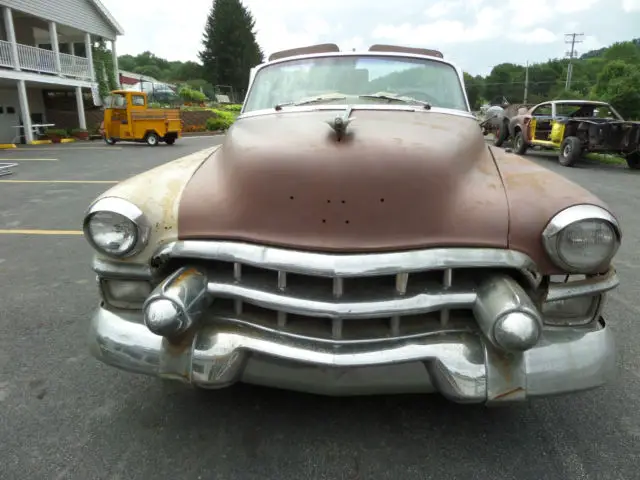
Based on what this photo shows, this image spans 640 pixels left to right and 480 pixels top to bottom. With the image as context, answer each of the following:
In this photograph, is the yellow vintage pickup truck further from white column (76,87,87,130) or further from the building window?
the building window

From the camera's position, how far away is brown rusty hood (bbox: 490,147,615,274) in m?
1.97

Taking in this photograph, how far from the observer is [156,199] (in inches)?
86.6

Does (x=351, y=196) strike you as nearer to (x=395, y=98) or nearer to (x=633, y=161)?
(x=395, y=98)

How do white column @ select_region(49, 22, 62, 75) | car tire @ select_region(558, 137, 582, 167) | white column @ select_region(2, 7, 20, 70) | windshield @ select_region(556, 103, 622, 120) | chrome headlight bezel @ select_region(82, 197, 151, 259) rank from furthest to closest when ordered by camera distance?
1. white column @ select_region(49, 22, 62, 75)
2. white column @ select_region(2, 7, 20, 70)
3. windshield @ select_region(556, 103, 622, 120)
4. car tire @ select_region(558, 137, 582, 167)
5. chrome headlight bezel @ select_region(82, 197, 151, 259)

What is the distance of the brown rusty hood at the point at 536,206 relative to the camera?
197 centimetres

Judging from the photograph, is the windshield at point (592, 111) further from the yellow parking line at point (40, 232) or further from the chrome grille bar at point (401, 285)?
the chrome grille bar at point (401, 285)

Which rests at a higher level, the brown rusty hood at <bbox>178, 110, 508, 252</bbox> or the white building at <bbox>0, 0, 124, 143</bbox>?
the white building at <bbox>0, 0, 124, 143</bbox>

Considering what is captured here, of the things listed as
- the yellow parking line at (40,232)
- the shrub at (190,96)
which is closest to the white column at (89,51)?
the shrub at (190,96)

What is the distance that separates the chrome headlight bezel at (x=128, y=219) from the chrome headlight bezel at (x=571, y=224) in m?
1.61

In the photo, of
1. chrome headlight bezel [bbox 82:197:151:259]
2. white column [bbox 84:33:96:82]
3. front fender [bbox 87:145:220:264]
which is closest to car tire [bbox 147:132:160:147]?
white column [bbox 84:33:96:82]

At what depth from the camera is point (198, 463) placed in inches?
82.0

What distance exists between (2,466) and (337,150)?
1.90 metres

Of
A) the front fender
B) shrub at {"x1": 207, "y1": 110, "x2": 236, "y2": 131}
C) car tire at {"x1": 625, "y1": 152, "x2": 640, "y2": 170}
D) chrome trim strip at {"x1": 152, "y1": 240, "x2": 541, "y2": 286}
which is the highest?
the front fender

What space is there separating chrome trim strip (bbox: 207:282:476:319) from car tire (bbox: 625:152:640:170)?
1248 centimetres
